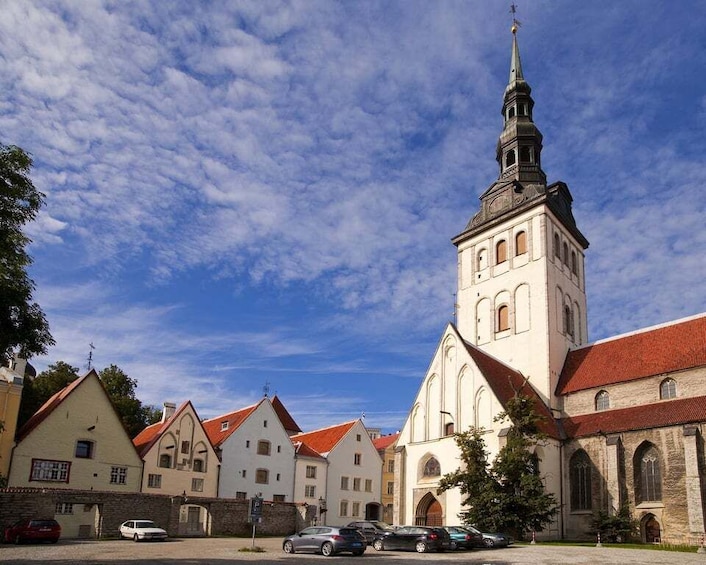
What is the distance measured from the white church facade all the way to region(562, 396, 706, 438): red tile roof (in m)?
0.10

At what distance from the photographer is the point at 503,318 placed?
153 ft

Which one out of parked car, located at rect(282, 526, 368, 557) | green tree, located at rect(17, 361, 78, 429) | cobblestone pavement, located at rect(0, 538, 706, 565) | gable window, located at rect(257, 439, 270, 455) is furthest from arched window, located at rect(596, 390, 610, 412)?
green tree, located at rect(17, 361, 78, 429)

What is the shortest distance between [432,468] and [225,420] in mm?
16312

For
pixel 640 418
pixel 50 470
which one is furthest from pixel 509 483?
pixel 50 470

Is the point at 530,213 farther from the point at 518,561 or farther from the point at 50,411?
the point at 50,411

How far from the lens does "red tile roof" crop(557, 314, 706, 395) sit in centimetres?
3734

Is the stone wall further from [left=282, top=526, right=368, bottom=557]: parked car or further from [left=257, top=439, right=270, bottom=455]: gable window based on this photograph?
[left=282, top=526, right=368, bottom=557]: parked car

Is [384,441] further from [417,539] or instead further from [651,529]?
[417,539]

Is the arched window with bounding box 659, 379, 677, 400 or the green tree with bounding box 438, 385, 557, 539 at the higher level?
the arched window with bounding box 659, 379, 677, 400

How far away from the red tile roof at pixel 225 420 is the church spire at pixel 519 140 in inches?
1030

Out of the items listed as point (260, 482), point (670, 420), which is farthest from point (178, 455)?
point (670, 420)

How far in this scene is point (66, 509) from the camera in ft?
103

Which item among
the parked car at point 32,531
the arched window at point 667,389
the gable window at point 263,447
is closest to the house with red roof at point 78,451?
the parked car at point 32,531

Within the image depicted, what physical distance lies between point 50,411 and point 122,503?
24.3 ft
